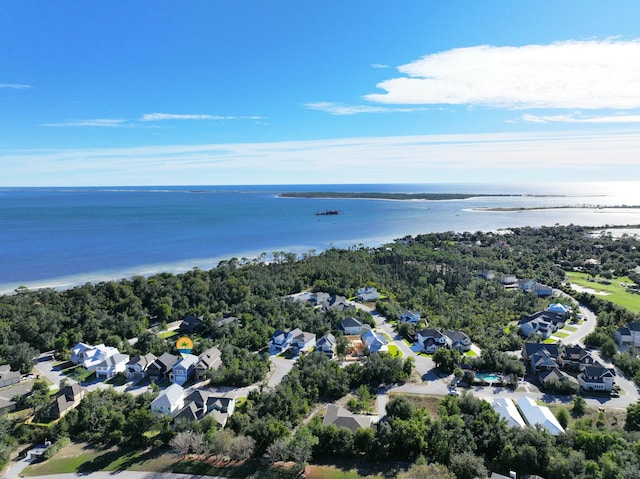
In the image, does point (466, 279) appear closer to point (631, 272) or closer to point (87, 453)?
point (631, 272)

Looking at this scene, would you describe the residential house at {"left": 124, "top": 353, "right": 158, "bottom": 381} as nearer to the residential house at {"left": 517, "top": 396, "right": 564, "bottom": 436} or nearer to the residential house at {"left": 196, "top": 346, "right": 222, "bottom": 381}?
the residential house at {"left": 196, "top": 346, "right": 222, "bottom": 381}

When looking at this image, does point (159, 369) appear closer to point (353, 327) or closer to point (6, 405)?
point (6, 405)

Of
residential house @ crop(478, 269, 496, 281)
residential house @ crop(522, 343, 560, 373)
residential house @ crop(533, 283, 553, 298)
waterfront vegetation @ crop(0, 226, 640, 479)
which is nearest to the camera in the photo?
waterfront vegetation @ crop(0, 226, 640, 479)

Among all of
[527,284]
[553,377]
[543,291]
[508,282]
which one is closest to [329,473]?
[553,377]

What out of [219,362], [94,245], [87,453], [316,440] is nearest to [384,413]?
[316,440]

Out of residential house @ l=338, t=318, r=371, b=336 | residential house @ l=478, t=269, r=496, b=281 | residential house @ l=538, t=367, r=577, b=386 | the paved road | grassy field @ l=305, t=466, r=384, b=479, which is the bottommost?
grassy field @ l=305, t=466, r=384, b=479

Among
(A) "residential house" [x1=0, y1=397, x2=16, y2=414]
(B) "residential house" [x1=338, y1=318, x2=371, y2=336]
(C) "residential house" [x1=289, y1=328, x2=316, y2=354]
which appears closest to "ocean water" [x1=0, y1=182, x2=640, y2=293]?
(A) "residential house" [x1=0, y1=397, x2=16, y2=414]

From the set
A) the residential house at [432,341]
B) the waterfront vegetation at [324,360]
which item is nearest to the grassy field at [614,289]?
the waterfront vegetation at [324,360]
